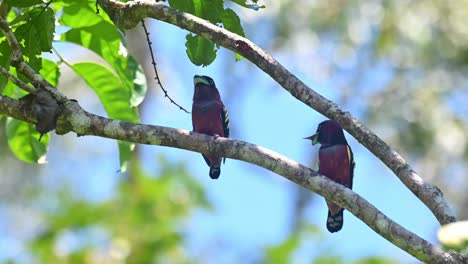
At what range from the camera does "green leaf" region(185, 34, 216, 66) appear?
4973 millimetres

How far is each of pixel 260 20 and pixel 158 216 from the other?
6830 millimetres

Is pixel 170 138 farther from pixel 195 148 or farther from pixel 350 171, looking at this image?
pixel 350 171

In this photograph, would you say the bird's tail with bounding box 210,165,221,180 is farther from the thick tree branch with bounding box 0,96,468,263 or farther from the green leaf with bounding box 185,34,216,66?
the thick tree branch with bounding box 0,96,468,263

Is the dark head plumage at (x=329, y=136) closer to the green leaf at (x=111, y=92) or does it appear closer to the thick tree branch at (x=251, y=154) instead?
the green leaf at (x=111, y=92)

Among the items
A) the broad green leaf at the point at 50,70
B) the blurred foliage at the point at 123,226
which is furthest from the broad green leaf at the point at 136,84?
the blurred foliage at the point at 123,226

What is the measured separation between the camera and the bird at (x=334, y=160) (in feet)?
18.2

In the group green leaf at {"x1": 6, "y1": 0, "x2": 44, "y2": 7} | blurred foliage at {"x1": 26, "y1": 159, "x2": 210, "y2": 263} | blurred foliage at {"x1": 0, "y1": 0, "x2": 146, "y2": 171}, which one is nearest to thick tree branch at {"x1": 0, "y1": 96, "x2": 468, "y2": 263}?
green leaf at {"x1": 6, "y1": 0, "x2": 44, "y2": 7}

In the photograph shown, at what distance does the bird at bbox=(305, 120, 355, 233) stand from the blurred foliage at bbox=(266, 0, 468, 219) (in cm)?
807

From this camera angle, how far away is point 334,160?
5.66m

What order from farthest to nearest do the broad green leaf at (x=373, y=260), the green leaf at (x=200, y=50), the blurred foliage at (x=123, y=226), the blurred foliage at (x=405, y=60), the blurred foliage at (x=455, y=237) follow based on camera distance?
the blurred foliage at (x=405, y=60) < the broad green leaf at (x=373, y=260) < the blurred foliage at (x=123, y=226) < the green leaf at (x=200, y=50) < the blurred foliage at (x=455, y=237)

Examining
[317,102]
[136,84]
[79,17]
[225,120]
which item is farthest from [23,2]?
[225,120]

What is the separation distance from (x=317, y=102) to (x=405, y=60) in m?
11.6

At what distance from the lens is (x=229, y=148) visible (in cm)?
437

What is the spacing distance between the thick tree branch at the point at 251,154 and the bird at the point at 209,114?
1223mm
